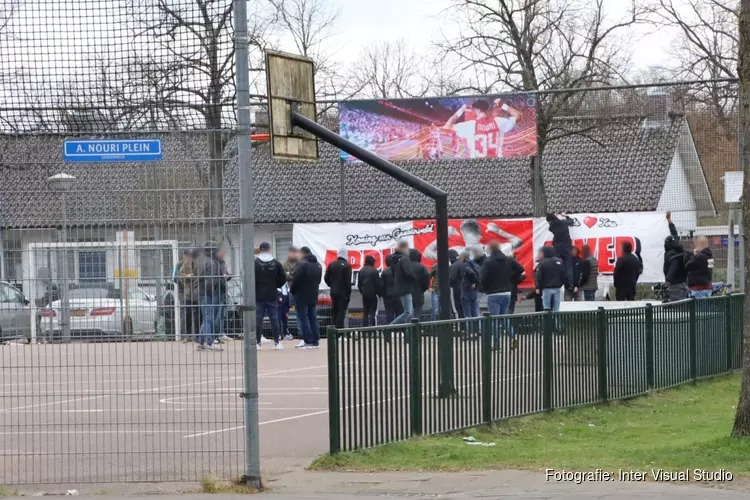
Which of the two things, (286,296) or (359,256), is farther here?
(359,256)

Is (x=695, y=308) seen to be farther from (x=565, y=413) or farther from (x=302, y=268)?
(x=302, y=268)

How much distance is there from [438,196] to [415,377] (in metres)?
2.71

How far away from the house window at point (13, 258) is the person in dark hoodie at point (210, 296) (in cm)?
138

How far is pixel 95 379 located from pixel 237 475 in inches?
52.4

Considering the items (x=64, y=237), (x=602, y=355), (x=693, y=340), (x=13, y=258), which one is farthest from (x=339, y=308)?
(x=13, y=258)

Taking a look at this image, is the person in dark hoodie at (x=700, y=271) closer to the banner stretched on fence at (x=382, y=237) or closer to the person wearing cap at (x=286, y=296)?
the banner stretched on fence at (x=382, y=237)

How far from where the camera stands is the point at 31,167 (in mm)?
8914

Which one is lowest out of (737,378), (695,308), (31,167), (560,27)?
(737,378)

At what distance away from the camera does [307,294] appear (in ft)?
70.0

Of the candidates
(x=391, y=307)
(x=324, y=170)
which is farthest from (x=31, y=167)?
(x=324, y=170)

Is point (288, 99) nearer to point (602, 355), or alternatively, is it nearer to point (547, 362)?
point (547, 362)

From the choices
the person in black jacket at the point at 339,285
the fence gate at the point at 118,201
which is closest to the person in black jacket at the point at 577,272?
the person in black jacket at the point at 339,285

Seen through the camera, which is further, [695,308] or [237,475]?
[695,308]

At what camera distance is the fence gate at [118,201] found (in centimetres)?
865
